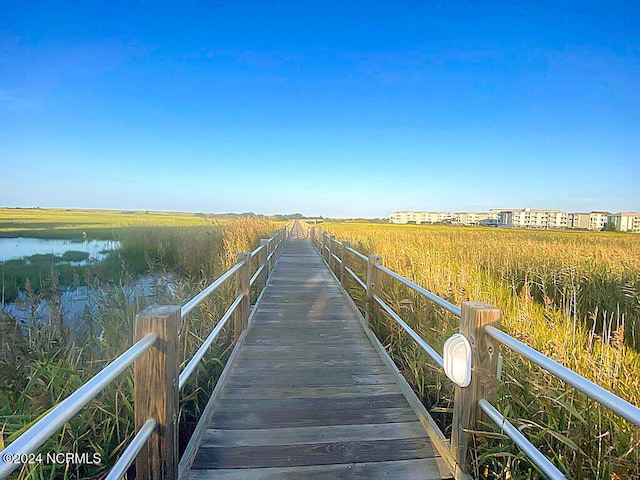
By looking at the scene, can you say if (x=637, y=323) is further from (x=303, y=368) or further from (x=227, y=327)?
(x=227, y=327)

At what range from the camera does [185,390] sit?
9.43ft

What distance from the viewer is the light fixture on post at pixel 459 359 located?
1779 mm

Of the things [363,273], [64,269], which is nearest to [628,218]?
[363,273]

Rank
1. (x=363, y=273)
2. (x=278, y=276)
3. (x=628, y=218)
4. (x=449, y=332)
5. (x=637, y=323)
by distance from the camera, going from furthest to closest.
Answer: (x=628, y=218) → (x=278, y=276) → (x=363, y=273) → (x=637, y=323) → (x=449, y=332)

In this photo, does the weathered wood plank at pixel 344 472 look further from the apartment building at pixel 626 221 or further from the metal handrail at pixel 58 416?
the apartment building at pixel 626 221

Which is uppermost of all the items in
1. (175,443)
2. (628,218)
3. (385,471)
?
(628,218)

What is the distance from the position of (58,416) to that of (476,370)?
1.77 m

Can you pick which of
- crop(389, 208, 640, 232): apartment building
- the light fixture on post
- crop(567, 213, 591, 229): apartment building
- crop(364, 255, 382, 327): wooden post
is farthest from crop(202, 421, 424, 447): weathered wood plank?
crop(567, 213, 591, 229): apartment building

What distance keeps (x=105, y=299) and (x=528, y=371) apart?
449 centimetres

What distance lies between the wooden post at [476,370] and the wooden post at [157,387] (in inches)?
59.2

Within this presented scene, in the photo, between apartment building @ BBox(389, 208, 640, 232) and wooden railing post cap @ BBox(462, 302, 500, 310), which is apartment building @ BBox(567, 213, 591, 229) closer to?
apartment building @ BBox(389, 208, 640, 232)

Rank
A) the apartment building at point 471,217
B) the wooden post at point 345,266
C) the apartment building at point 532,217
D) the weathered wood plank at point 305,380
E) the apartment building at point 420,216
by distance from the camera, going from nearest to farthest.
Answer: the weathered wood plank at point 305,380
the wooden post at point 345,266
the apartment building at point 532,217
the apartment building at point 471,217
the apartment building at point 420,216

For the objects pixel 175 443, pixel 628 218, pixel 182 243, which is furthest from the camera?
pixel 628 218

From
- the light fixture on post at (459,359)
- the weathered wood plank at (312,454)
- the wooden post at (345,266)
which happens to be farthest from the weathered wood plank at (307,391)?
the wooden post at (345,266)
